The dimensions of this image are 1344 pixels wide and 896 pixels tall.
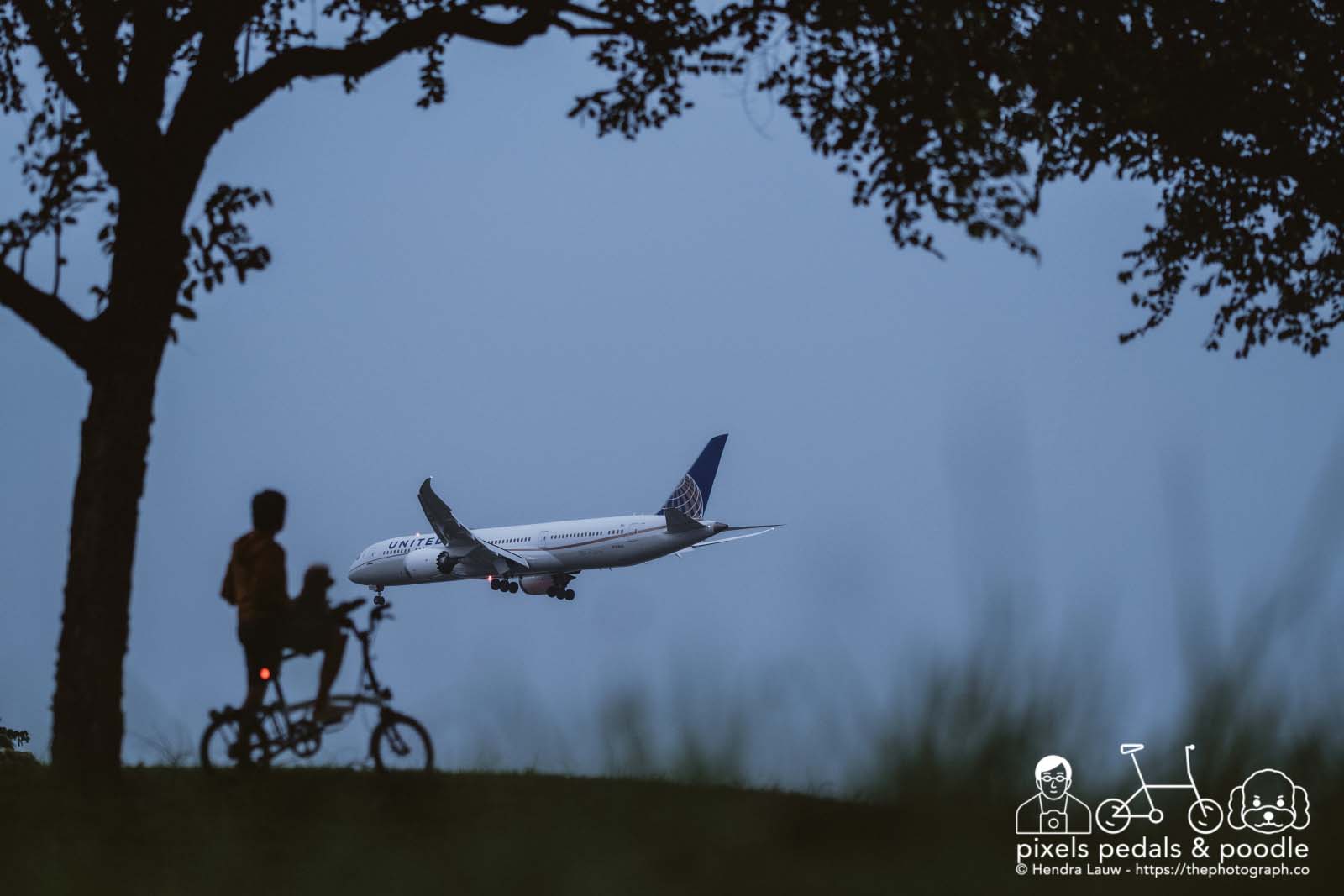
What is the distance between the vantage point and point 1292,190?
18.8 metres

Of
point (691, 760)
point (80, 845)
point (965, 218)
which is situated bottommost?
point (80, 845)

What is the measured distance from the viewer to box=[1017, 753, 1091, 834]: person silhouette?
792 cm

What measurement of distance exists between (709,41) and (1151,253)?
892 cm

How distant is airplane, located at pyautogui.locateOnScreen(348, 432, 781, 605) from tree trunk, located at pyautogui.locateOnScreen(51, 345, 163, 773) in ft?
122

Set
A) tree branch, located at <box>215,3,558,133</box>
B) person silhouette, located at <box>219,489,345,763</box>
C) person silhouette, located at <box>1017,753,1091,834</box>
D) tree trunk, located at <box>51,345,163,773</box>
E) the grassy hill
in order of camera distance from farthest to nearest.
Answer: tree branch, located at <box>215,3,558,133</box> → tree trunk, located at <box>51,345,163,773</box> → person silhouette, located at <box>219,489,345,763</box> → person silhouette, located at <box>1017,753,1091,834</box> → the grassy hill

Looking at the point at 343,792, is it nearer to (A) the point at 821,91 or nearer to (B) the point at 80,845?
(B) the point at 80,845

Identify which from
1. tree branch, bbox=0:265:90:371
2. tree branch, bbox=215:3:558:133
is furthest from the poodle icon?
tree branch, bbox=0:265:90:371

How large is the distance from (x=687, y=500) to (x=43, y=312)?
42064 mm

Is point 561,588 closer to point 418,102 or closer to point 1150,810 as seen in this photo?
point 418,102

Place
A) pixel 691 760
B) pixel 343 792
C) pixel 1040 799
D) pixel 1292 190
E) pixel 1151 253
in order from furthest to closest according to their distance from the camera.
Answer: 1. pixel 1151 253
2. pixel 1292 190
3. pixel 343 792
4. pixel 691 760
5. pixel 1040 799

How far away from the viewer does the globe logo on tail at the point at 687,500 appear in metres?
54.8

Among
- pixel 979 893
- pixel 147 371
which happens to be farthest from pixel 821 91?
pixel 979 893

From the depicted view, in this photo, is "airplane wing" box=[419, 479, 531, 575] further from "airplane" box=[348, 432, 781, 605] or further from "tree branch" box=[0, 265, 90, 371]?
"tree branch" box=[0, 265, 90, 371]

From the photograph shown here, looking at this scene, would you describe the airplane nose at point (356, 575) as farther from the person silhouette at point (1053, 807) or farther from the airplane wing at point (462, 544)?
the person silhouette at point (1053, 807)
